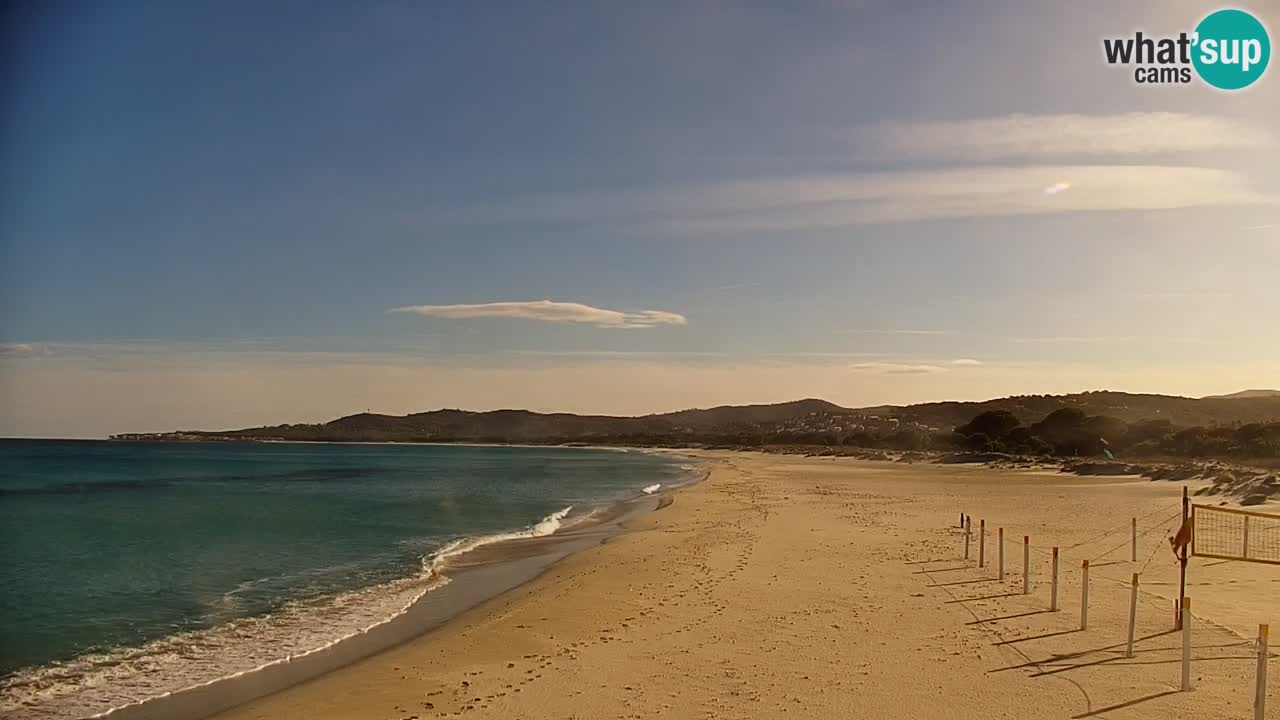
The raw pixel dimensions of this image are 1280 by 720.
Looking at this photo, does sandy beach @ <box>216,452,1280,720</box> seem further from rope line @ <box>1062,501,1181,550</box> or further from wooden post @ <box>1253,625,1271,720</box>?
wooden post @ <box>1253,625,1271,720</box>

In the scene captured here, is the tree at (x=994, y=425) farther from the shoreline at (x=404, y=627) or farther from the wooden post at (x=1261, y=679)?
the wooden post at (x=1261, y=679)

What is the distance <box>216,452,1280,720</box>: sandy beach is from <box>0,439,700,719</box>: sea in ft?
7.69

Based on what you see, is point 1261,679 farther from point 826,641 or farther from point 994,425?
point 994,425

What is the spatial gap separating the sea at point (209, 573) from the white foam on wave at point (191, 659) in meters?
0.03

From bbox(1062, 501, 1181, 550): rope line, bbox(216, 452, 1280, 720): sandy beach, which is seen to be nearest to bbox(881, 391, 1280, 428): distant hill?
bbox(1062, 501, 1181, 550): rope line

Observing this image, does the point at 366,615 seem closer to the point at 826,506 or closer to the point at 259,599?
the point at 259,599

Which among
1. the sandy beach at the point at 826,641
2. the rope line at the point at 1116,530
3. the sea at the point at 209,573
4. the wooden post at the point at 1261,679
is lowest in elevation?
the sea at the point at 209,573

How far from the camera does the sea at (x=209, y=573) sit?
40.1 feet

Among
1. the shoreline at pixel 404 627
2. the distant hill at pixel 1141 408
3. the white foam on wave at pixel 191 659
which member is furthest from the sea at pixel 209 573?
the distant hill at pixel 1141 408

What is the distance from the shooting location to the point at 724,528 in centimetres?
2597

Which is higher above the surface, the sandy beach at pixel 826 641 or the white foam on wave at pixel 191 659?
the sandy beach at pixel 826 641

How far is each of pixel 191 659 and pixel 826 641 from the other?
29.0 ft

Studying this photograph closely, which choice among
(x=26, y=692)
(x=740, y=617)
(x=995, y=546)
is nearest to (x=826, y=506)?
(x=995, y=546)

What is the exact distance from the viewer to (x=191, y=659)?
1255 cm
